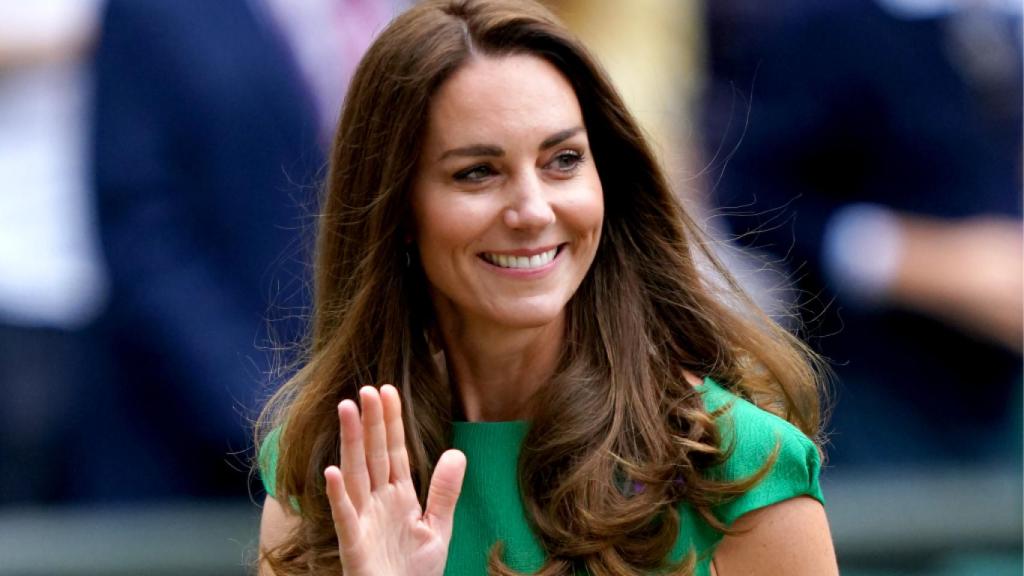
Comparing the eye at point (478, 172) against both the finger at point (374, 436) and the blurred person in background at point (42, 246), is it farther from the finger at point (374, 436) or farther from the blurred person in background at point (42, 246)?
the blurred person in background at point (42, 246)

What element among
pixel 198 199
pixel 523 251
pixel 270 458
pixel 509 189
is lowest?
pixel 270 458

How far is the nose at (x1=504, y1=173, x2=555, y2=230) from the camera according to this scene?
348cm

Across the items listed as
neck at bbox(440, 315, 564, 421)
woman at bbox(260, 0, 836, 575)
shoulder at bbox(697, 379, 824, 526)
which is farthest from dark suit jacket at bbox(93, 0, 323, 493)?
shoulder at bbox(697, 379, 824, 526)

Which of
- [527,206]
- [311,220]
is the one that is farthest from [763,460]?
[311,220]

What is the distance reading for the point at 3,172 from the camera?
18.8 ft

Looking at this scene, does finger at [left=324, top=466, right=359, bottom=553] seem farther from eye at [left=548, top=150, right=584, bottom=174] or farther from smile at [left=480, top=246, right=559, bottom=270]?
eye at [left=548, top=150, right=584, bottom=174]

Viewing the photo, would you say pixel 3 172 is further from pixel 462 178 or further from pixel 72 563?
pixel 462 178

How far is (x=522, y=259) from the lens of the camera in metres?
3.54

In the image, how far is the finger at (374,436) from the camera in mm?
3266

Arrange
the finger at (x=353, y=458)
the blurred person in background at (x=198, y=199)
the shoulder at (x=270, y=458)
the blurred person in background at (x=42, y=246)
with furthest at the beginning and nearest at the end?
1. the blurred person in background at (x=42, y=246)
2. the blurred person in background at (x=198, y=199)
3. the shoulder at (x=270, y=458)
4. the finger at (x=353, y=458)

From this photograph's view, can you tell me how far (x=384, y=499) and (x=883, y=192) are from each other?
2657 mm

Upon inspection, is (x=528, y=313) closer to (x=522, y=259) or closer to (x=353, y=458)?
(x=522, y=259)

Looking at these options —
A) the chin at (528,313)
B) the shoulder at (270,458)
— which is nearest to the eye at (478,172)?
the chin at (528,313)

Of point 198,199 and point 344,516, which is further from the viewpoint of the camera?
point 198,199
